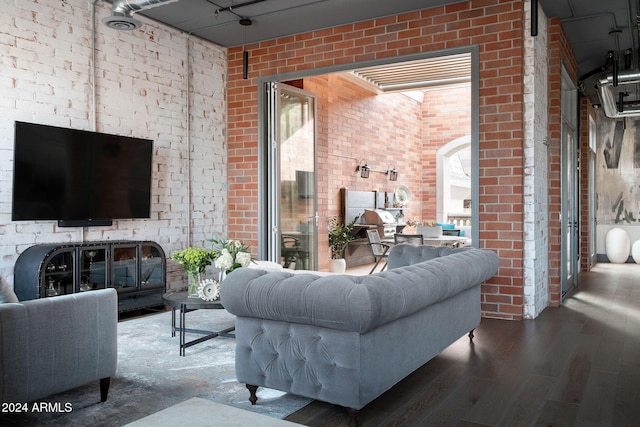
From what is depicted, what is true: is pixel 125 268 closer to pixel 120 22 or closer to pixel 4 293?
pixel 120 22

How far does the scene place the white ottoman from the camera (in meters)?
11.1

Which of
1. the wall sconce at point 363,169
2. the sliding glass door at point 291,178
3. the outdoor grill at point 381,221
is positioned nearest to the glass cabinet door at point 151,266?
the sliding glass door at point 291,178

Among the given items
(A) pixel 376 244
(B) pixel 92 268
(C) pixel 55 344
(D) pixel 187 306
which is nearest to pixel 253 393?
(C) pixel 55 344

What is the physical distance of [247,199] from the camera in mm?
7070

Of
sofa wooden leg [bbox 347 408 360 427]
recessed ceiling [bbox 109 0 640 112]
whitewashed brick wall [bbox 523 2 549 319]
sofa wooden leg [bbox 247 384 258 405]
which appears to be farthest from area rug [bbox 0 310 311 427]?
recessed ceiling [bbox 109 0 640 112]

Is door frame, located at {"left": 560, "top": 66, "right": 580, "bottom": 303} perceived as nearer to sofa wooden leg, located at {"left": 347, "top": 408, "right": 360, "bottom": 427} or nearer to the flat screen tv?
sofa wooden leg, located at {"left": 347, "top": 408, "right": 360, "bottom": 427}

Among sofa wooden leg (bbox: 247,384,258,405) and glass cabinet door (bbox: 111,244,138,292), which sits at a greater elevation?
glass cabinet door (bbox: 111,244,138,292)

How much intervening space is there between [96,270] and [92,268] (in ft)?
0.15

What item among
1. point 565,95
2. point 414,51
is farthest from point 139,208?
point 565,95

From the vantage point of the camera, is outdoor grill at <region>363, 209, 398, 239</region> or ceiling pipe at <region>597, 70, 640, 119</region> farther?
outdoor grill at <region>363, 209, 398, 239</region>

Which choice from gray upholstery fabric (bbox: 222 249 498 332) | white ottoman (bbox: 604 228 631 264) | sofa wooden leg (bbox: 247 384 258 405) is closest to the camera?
gray upholstery fabric (bbox: 222 249 498 332)

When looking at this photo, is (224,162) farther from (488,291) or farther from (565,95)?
(565,95)

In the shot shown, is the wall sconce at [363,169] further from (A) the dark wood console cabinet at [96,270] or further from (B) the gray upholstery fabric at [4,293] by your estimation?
→ (B) the gray upholstery fabric at [4,293]

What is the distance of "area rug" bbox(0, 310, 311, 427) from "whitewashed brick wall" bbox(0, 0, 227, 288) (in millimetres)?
1716
